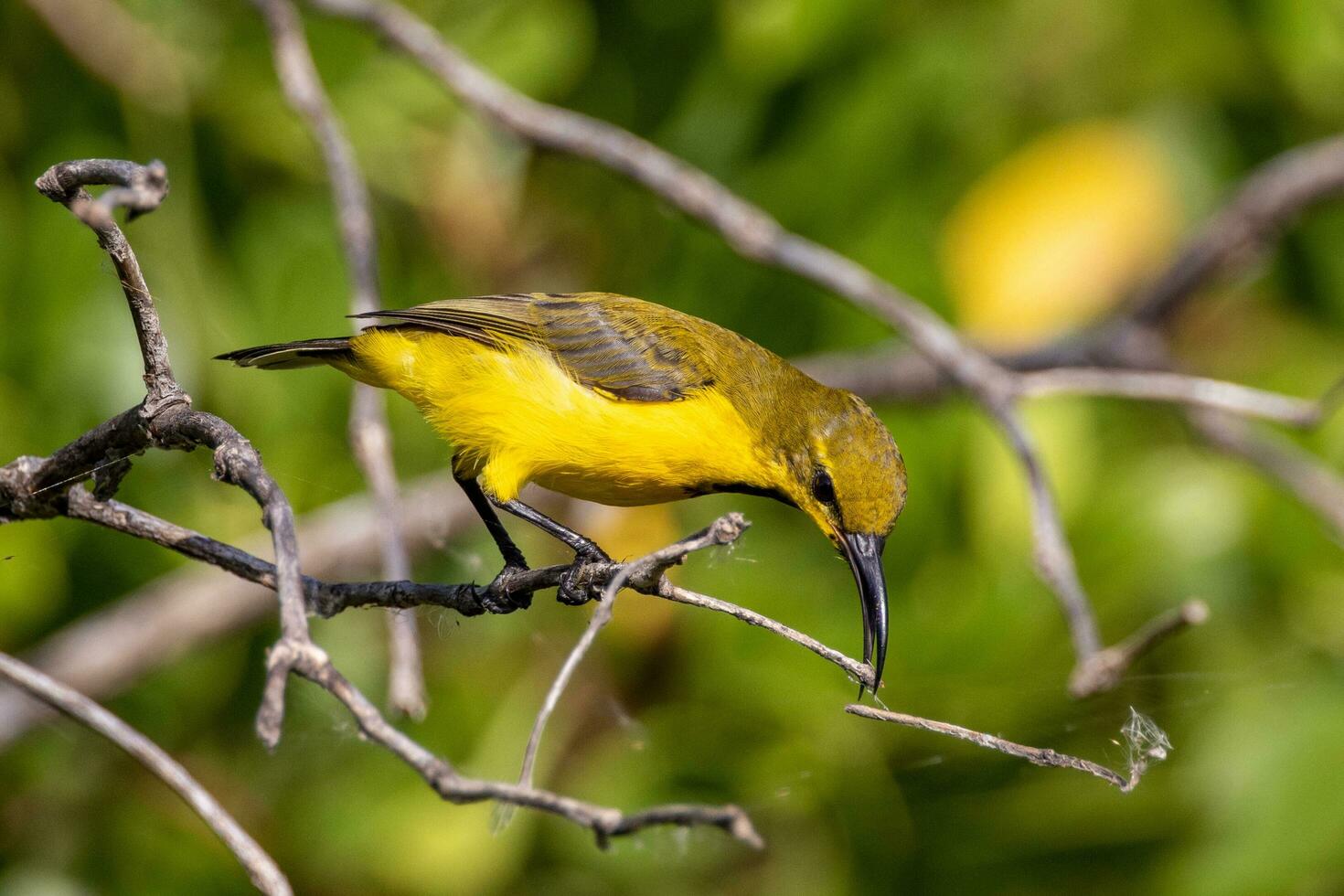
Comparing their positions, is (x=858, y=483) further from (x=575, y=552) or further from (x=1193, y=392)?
(x=1193, y=392)

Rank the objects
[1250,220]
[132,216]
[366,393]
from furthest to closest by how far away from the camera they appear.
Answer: [1250,220]
[366,393]
[132,216]

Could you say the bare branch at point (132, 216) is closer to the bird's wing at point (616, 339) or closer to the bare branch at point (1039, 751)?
the bare branch at point (1039, 751)

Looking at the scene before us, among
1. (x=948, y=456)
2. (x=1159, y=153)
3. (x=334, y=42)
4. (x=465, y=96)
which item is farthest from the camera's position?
(x=1159, y=153)

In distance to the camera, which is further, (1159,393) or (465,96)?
(465,96)

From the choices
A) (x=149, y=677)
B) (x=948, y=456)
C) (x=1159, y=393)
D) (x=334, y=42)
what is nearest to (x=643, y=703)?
(x=948, y=456)

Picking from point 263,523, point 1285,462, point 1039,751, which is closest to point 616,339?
point 263,523

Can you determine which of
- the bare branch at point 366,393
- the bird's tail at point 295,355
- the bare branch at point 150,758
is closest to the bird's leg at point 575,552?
the bare branch at point 366,393

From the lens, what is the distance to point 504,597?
6.31ft

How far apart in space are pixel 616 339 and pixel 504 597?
35.9 inches

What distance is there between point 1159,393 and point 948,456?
934 mm

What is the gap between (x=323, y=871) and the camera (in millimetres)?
3697

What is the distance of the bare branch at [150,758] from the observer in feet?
4.71

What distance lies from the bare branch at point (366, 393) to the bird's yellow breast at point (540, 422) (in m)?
0.15

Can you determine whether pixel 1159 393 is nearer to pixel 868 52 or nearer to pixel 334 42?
pixel 868 52
